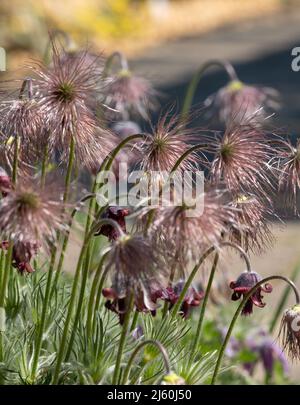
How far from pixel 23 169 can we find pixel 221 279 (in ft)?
6.74

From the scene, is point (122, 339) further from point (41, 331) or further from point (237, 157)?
point (237, 157)

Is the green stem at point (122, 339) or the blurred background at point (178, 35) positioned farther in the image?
the blurred background at point (178, 35)

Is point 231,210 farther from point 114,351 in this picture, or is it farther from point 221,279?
point 221,279

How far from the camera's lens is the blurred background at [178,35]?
30.8ft

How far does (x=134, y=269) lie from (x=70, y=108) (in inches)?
19.8

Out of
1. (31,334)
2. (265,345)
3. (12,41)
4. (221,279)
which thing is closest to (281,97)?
(12,41)

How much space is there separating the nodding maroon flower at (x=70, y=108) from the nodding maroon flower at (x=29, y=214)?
309 mm

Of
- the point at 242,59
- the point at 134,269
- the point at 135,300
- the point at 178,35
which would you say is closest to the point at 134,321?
the point at 135,300

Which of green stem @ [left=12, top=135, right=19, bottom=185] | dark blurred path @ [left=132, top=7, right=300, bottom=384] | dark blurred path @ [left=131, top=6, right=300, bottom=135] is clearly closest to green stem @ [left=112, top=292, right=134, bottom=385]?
green stem @ [left=12, top=135, right=19, bottom=185]

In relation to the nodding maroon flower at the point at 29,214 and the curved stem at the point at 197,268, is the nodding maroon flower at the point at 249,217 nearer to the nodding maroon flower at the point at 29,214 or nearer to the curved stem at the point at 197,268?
the curved stem at the point at 197,268

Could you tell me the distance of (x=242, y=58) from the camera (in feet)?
33.7

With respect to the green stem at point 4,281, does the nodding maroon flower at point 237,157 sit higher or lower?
higher

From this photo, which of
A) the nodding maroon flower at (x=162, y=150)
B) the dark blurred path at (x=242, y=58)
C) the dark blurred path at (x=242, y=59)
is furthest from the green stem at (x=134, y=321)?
the dark blurred path at (x=242, y=58)
